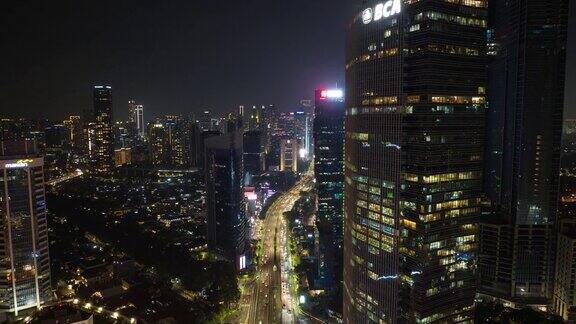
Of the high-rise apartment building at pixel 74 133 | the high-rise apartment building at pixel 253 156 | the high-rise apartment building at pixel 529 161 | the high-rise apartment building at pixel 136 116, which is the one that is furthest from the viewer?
the high-rise apartment building at pixel 136 116

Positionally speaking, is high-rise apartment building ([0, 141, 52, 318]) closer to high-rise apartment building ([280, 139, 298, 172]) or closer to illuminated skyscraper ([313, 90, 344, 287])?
illuminated skyscraper ([313, 90, 344, 287])

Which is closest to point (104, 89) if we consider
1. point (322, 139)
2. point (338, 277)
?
point (322, 139)

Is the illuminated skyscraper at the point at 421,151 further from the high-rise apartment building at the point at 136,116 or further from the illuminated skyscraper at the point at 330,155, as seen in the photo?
the high-rise apartment building at the point at 136,116

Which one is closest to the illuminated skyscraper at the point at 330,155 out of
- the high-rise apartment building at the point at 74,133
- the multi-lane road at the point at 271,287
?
the multi-lane road at the point at 271,287

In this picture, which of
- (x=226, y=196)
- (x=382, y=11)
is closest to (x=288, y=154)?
(x=226, y=196)

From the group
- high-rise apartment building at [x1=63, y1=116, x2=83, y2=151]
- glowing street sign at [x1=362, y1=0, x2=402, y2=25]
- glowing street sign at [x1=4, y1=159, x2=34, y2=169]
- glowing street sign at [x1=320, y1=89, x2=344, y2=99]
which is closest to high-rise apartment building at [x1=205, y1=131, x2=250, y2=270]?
glowing street sign at [x1=320, y1=89, x2=344, y2=99]

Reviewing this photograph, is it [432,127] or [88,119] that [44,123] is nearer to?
[88,119]
